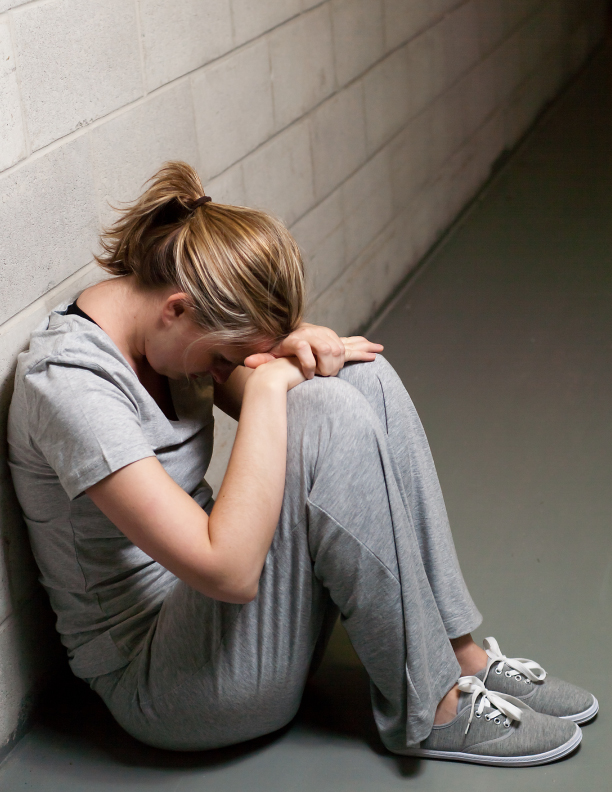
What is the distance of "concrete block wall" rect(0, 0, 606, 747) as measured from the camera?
143cm

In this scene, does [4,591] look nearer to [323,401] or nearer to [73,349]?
[73,349]

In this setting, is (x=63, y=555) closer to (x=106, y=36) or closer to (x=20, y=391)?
(x=20, y=391)

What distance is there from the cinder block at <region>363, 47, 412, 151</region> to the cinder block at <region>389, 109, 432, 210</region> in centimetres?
7

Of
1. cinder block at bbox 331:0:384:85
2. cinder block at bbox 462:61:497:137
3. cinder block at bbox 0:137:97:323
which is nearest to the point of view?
cinder block at bbox 0:137:97:323

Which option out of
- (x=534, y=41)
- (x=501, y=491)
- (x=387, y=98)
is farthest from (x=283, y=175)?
(x=534, y=41)

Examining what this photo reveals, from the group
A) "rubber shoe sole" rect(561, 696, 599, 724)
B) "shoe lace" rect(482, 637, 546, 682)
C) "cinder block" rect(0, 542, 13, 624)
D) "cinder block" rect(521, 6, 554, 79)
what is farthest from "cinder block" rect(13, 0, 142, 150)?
"cinder block" rect(521, 6, 554, 79)

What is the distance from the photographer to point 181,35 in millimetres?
1867

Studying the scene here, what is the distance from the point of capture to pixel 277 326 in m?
1.34

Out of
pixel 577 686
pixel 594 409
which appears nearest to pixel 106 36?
pixel 577 686

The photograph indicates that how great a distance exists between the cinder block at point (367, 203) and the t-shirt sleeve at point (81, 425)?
1834 millimetres

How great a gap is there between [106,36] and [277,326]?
713mm

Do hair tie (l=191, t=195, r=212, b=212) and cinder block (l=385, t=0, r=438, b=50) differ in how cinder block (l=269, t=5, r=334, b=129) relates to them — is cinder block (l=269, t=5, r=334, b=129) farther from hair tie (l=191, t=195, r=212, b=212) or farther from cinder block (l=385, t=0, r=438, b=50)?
hair tie (l=191, t=195, r=212, b=212)

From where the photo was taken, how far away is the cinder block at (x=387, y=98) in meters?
3.01

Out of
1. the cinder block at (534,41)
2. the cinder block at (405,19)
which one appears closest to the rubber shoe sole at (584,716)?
the cinder block at (405,19)
